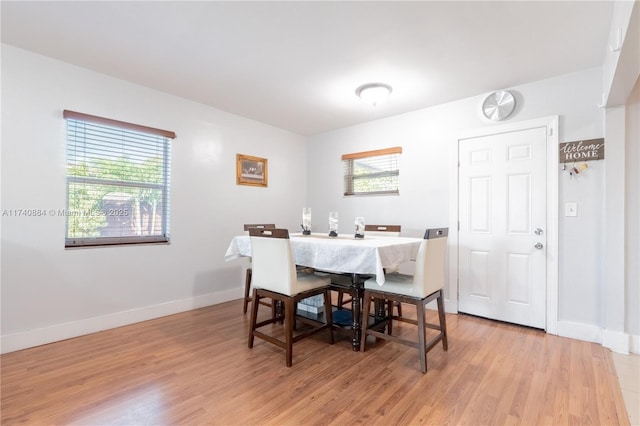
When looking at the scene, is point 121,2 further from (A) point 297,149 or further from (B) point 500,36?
(A) point 297,149

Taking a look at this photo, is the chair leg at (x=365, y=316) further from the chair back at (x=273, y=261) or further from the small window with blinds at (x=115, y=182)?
the small window with blinds at (x=115, y=182)

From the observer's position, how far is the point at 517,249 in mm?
3027

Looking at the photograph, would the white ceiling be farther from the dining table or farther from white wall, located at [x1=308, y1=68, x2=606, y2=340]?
the dining table

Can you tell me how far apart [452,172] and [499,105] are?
0.80 metres

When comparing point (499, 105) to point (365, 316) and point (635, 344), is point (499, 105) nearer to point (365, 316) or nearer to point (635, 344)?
point (635, 344)

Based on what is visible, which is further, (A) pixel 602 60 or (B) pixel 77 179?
(B) pixel 77 179

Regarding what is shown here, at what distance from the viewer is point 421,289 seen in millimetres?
2127

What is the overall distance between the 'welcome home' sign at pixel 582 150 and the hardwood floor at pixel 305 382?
5.30 ft

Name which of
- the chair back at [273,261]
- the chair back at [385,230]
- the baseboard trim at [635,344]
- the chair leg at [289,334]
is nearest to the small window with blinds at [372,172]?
the chair back at [385,230]

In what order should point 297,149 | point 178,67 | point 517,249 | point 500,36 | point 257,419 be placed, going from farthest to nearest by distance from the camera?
point 297,149 → point 517,249 → point 178,67 → point 500,36 → point 257,419

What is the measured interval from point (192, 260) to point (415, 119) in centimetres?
321

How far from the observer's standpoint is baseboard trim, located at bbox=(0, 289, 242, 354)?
2.42 metres

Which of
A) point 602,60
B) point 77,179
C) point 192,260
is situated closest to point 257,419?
point 192,260

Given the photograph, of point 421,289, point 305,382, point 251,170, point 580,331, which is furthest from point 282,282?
point 580,331
